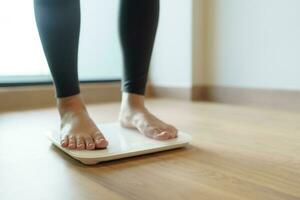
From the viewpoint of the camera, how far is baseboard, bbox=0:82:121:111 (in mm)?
1783

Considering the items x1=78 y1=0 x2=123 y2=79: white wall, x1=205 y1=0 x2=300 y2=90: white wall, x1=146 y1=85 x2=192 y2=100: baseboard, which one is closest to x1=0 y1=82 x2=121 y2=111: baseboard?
x1=78 y1=0 x2=123 y2=79: white wall

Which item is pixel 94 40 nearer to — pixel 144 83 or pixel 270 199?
pixel 144 83

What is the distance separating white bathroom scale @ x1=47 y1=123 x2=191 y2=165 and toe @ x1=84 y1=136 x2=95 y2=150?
13 millimetres

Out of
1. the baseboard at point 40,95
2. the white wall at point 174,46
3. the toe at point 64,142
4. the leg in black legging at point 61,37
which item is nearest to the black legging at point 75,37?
the leg in black legging at point 61,37

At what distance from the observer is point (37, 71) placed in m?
1.96

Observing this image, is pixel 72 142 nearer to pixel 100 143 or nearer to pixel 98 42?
pixel 100 143

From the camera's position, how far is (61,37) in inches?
33.0

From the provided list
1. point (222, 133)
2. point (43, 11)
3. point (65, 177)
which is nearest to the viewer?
point (65, 177)

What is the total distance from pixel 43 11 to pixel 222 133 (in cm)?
65

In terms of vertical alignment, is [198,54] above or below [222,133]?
above

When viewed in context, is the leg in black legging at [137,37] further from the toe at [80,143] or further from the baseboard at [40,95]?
the baseboard at [40,95]

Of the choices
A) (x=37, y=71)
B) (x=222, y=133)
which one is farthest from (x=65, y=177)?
(x=37, y=71)

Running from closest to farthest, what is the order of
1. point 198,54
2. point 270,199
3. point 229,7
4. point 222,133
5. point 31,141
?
point 270,199 → point 31,141 → point 222,133 → point 229,7 → point 198,54

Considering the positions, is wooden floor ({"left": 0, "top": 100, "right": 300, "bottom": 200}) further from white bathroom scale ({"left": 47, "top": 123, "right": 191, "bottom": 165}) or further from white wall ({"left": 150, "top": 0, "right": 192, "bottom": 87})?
white wall ({"left": 150, "top": 0, "right": 192, "bottom": 87})
